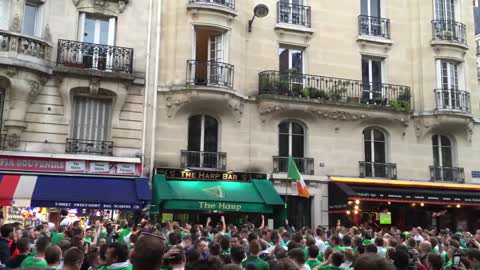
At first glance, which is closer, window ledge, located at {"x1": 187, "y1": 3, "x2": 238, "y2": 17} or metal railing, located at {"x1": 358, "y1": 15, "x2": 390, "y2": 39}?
window ledge, located at {"x1": 187, "y1": 3, "x2": 238, "y2": 17}

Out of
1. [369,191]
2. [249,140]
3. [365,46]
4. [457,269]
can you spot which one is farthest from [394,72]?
[457,269]

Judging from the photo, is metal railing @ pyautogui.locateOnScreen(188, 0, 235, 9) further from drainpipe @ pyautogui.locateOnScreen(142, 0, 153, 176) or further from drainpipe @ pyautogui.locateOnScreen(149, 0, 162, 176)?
drainpipe @ pyautogui.locateOnScreen(142, 0, 153, 176)

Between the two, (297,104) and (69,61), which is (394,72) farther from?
(69,61)

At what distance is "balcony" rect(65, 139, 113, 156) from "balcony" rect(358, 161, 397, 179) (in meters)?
9.99

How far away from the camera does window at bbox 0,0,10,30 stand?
690 inches

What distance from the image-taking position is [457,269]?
264 inches

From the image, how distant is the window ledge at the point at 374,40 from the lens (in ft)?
73.9

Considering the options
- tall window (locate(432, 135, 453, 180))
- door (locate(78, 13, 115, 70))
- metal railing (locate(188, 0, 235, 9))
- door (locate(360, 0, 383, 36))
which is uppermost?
door (locate(360, 0, 383, 36))

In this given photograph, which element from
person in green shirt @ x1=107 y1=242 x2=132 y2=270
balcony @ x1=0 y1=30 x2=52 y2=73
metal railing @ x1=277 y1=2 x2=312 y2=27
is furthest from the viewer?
metal railing @ x1=277 y1=2 x2=312 y2=27

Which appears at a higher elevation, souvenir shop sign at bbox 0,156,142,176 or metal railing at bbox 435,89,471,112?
metal railing at bbox 435,89,471,112

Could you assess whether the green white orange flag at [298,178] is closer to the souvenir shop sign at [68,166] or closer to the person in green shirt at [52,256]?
the souvenir shop sign at [68,166]

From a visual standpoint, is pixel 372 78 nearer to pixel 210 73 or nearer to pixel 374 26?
pixel 374 26

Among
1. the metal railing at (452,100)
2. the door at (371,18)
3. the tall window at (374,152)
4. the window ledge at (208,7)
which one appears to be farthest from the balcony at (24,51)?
the metal railing at (452,100)

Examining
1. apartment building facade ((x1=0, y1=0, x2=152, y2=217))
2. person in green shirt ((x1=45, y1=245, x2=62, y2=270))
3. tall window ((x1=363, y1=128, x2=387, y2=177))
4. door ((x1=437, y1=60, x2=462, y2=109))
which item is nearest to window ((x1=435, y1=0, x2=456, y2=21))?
Result: door ((x1=437, y1=60, x2=462, y2=109))
